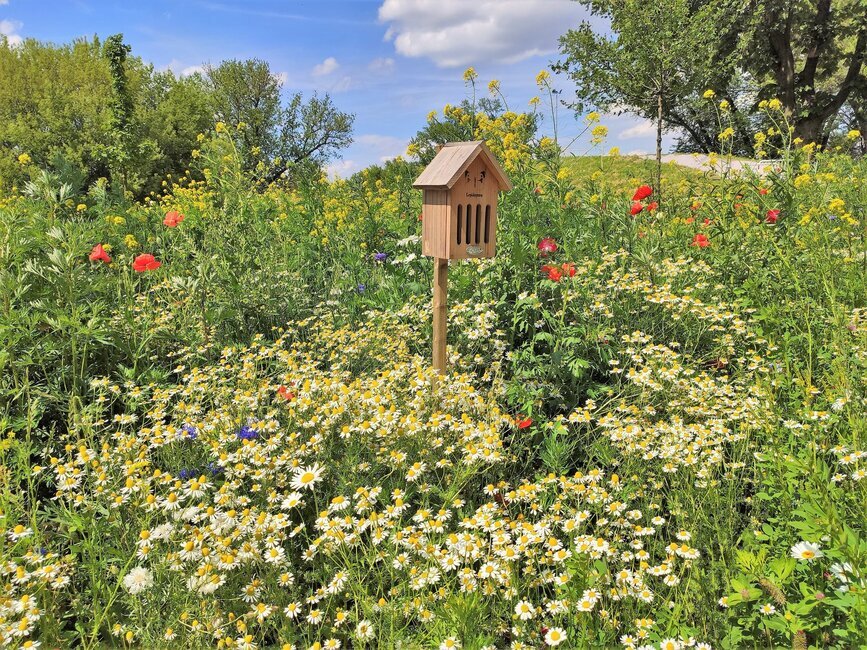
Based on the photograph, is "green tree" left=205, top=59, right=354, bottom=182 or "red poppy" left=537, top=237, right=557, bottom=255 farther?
"green tree" left=205, top=59, right=354, bottom=182

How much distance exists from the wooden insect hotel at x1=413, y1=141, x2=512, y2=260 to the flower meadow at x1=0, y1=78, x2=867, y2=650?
560 mm

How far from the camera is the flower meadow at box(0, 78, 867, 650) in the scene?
1.77 m

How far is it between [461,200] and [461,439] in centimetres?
129

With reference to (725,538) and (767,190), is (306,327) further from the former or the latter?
(767,190)

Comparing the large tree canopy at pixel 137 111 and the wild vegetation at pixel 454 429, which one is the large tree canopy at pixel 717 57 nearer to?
the wild vegetation at pixel 454 429

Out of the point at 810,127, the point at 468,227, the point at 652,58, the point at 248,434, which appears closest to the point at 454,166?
the point at 468,227

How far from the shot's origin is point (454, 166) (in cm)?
291

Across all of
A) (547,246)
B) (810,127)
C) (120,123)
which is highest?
(810,127)

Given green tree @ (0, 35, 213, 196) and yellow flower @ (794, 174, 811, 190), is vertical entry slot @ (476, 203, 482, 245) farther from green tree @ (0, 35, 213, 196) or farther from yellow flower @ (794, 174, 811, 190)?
green tree @ (0, 35, 213, 196)

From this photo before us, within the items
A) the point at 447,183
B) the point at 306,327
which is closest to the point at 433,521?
the point at 447,183

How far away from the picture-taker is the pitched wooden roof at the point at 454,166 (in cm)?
288

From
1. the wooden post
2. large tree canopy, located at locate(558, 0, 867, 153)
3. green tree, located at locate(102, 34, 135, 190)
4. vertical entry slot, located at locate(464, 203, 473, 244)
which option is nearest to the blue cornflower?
the wooden post

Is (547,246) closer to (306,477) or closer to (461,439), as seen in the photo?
(461,439)

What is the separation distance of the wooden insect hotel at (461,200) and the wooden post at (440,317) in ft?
0.29
